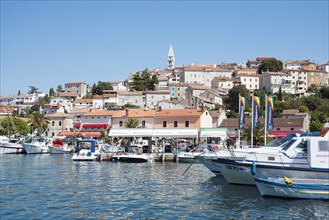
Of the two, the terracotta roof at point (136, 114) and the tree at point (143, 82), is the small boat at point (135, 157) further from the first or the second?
the tree at point (143, 82)

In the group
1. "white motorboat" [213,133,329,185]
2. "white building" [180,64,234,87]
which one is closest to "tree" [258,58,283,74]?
"white building" [180,64,234,87]

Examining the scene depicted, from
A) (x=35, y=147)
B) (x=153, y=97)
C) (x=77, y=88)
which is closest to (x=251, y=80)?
(x=153, y=97)

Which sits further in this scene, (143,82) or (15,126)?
(143,82)

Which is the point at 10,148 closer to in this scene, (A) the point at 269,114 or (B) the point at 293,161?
(A) the point at 269,114

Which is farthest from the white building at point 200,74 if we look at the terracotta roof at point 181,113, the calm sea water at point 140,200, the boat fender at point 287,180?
the boat fender at point 287,180

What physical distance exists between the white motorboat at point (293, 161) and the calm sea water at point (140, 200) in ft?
5.68

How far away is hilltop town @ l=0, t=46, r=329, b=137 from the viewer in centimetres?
8031

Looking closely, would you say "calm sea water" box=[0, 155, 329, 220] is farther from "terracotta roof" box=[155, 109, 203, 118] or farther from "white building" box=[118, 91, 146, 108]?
"white building" box=[118, 91, 146, 108]

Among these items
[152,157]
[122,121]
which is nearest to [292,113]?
[122,121]

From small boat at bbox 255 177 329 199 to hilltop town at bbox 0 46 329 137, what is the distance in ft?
156

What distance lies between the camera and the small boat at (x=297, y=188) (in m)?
25.1

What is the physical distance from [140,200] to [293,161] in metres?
10.4

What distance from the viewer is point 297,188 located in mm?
25234

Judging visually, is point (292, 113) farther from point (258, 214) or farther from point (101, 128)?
point (258, 214)
